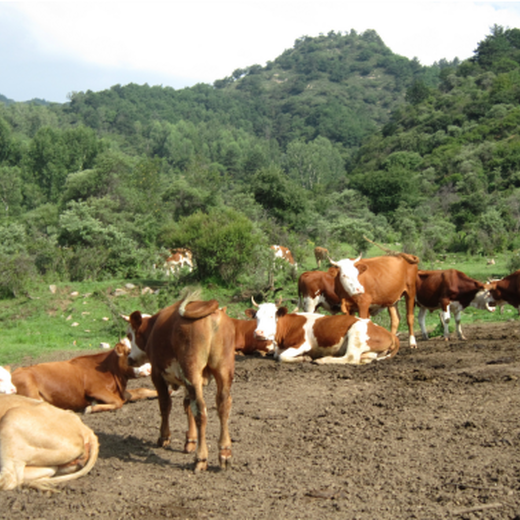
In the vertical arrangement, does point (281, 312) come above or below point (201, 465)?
above

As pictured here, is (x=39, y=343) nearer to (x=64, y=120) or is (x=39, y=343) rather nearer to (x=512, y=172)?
(x=512, y=172)

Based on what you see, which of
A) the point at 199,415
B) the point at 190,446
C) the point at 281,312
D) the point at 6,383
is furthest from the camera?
the point at 281,312

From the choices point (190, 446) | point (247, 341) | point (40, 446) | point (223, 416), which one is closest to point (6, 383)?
point (40, 446)

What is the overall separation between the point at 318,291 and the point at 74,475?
7.73m

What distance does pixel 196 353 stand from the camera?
539 cm

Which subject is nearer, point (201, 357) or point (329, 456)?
point (201, 357)

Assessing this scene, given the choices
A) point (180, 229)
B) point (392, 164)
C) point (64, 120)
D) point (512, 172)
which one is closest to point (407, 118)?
point (392, 164)

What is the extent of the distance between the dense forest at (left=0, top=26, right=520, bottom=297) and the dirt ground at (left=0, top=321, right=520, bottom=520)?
10.2 meters

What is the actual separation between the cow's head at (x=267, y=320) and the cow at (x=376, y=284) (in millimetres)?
1848

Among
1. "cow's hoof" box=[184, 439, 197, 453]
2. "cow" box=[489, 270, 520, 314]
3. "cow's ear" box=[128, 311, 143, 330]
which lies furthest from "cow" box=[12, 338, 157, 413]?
"cow" box=[489, 270, 520, 314]

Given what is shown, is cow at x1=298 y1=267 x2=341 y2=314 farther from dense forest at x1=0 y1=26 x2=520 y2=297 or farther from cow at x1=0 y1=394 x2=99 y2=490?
cow at x1=0 y1=394 x2=99 y2=490

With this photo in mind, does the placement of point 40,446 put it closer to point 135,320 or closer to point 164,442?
point 164,442

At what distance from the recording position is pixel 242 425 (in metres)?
6.84

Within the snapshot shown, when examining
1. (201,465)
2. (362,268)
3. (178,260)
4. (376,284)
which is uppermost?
(362,268)
